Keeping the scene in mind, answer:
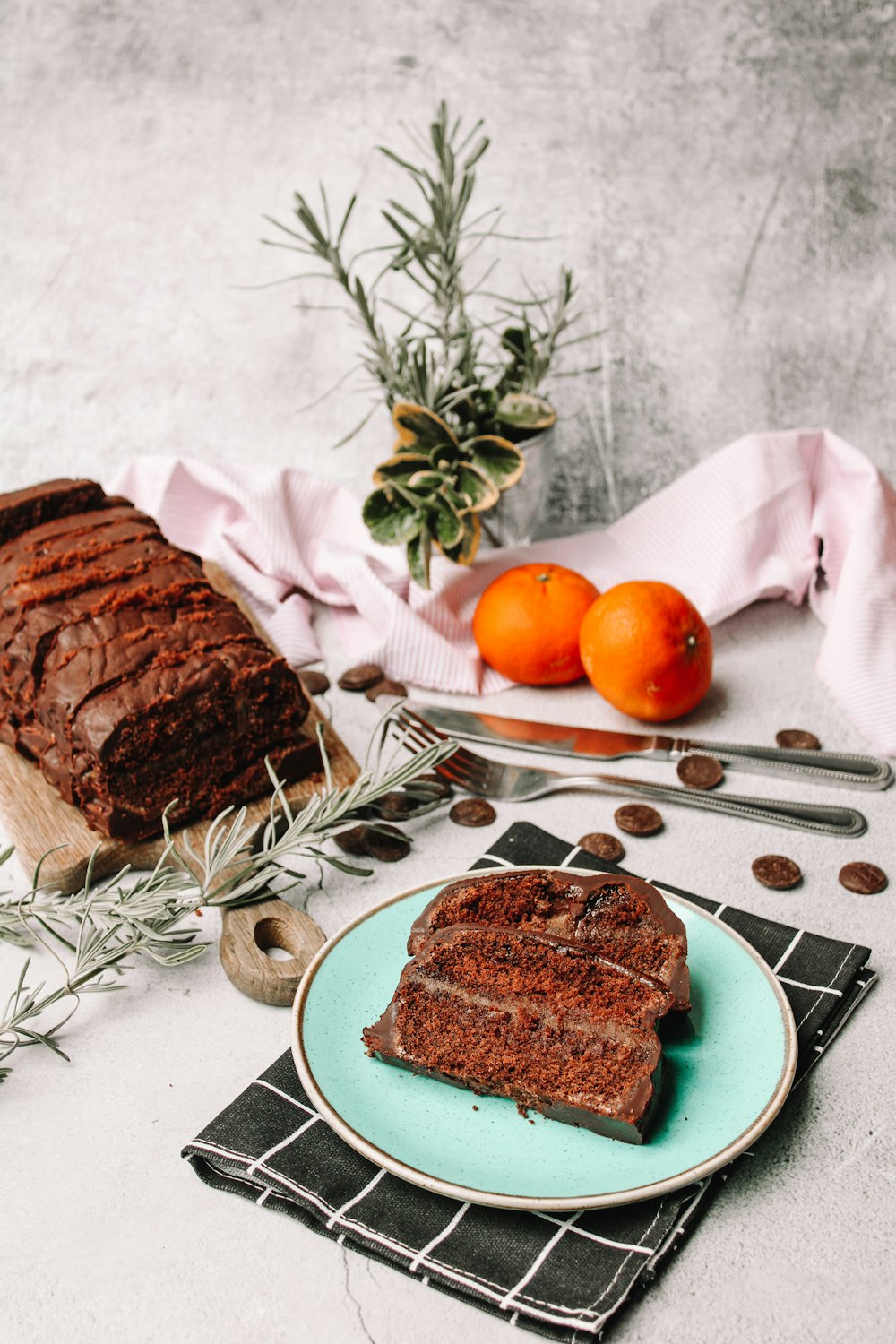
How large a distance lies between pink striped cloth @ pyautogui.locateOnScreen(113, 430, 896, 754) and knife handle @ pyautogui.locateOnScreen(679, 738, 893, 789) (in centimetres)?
35

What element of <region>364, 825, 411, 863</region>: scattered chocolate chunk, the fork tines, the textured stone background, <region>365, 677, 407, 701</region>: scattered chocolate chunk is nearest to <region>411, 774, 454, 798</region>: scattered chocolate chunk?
the fork tines

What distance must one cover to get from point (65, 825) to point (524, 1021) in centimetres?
121

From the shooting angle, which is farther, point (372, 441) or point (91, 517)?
point (372, 441)

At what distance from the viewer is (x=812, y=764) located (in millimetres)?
2707

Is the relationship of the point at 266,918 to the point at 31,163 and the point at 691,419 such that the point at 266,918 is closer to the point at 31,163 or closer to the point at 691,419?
the point at 691,419

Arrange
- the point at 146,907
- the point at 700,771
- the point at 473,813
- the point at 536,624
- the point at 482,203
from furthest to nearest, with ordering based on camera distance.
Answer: the point at 482,203 → the point at 536,624 → the point at 700,771 → the point at 473,813 → the point at 146,907

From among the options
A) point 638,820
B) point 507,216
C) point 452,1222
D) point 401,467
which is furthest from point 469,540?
point 452,1222

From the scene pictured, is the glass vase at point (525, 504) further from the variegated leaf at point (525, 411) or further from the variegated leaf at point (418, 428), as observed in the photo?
the variegated leaf at point (418, 428)

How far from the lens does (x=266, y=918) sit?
223 centimetres

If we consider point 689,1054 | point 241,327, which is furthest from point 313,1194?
point 241,327

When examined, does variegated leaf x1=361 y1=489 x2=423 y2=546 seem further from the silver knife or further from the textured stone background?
the textured stone background

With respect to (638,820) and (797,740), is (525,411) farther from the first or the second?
(638,820)

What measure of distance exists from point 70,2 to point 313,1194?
3.91 meters

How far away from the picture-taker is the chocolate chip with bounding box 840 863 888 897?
236 cm
